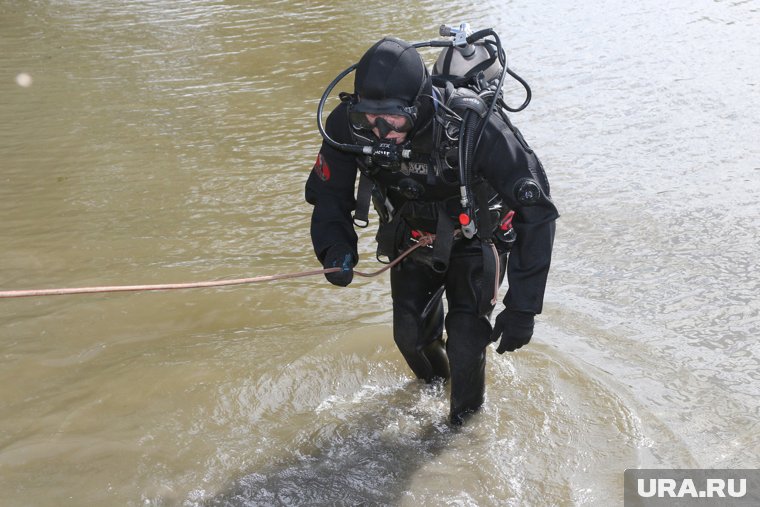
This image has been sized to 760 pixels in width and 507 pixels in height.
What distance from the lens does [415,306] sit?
3.86 m

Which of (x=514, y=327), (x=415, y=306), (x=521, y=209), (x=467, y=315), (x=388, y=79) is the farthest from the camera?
(x=415, y=306)

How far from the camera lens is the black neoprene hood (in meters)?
3.16

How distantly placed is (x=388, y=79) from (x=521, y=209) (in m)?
0.74

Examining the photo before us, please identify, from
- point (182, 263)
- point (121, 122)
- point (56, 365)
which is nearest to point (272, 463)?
point (56, 365)

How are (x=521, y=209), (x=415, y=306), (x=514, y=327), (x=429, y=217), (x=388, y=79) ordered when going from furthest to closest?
(x=415, y=306) < (x=429, y=217) < (x=514, y=327) < (x=521, y=209) < (x=388, y=79)

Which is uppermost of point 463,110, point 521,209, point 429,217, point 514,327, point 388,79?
point 388,79

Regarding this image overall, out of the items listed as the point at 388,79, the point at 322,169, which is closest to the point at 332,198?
the point at 322,169

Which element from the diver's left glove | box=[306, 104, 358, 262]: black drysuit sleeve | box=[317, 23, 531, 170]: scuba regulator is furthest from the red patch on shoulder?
the diver's left glove

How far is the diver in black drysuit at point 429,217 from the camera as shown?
3223mm

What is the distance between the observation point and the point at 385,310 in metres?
5.09

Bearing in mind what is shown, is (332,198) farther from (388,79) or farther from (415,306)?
(388,79)

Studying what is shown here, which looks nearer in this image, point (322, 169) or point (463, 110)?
point (463, 110)

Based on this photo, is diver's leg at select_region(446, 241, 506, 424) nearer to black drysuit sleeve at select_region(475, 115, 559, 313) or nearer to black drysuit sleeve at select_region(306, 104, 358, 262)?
black drysuit sleeve at select_region(475, 115, 559, 313)

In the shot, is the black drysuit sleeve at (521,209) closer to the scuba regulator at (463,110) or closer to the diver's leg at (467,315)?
the scuba regulator at (463,110)
